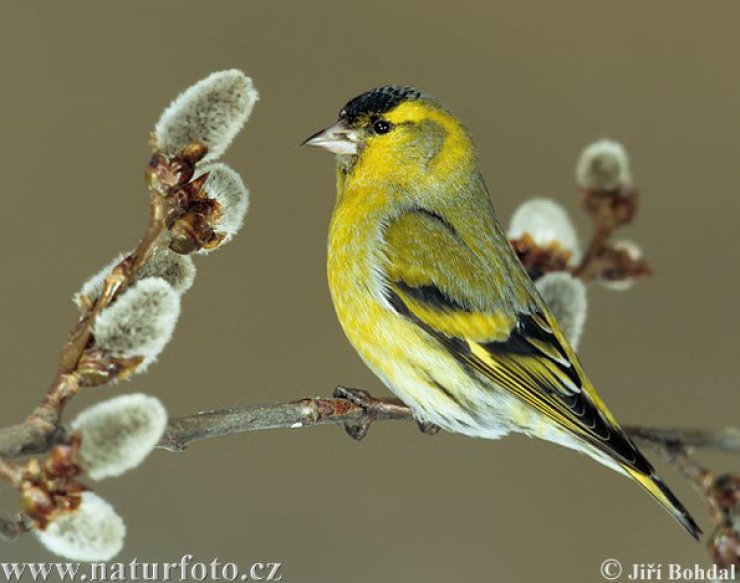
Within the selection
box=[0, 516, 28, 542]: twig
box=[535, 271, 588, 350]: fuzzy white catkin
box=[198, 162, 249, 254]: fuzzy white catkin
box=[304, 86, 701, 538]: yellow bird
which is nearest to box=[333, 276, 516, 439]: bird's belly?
box=[304, 86, 701, 538]: yellow bird

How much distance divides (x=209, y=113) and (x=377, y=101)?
Answer: 1.03 meters

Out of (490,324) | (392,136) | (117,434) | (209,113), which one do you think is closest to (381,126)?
(392,136)

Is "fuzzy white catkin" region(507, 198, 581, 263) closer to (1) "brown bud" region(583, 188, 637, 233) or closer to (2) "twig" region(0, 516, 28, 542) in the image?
(1) "brown bud" region(583, 188, 637, 233)

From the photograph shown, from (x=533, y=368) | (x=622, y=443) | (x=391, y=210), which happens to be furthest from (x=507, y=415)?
(x=391, y=210)

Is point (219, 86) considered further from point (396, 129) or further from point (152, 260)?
point (396, 129)

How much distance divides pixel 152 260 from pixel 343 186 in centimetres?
110

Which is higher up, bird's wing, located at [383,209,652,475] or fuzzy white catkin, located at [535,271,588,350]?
fuzzy white catkin, located at [535,271,588,350]

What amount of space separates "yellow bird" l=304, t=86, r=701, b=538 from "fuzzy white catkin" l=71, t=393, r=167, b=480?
1.02 metres

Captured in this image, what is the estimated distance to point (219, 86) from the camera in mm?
1310

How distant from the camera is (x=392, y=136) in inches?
91.7

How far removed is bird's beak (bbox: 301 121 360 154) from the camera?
7.41ft

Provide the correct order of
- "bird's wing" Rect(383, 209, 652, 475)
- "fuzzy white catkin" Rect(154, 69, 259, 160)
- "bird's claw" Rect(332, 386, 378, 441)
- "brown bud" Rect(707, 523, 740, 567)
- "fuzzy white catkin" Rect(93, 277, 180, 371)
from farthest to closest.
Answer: "bird's wing" Rect(383, 209, 652, 475) < "bird's claw" Rect(332, 386, 378, 441) < "brown bud" Rect(707, 523, 740, 567) < "fuzzy white catkin" Rect(154, 69, 259, 160) < "fuzzy white catkin" Rect(93, 277, 180, 371)

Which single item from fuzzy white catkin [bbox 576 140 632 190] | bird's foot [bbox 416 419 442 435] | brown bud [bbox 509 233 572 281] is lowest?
bird's foot [bbox 416 419 442 435]

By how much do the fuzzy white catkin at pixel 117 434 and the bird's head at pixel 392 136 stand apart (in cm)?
127
